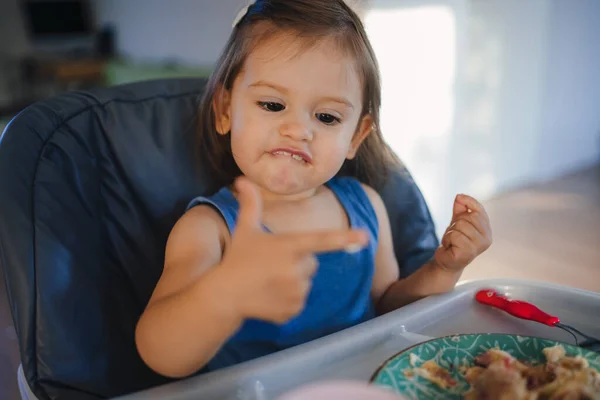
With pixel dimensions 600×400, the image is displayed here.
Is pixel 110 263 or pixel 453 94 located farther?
pixel 453 94

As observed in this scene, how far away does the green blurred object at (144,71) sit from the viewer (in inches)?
161

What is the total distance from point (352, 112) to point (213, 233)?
0.25m

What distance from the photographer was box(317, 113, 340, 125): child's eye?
790mm

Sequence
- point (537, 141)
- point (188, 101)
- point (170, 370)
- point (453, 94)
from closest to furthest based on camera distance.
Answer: point (170, 370) → point (188, 101) → point (453, 94) → point (537, 141)

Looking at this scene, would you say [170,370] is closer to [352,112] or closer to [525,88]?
[352,112]

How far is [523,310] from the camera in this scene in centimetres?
79

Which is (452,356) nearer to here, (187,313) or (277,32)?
(187,313)

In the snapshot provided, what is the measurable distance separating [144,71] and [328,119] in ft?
14.1

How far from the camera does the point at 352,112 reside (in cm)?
82

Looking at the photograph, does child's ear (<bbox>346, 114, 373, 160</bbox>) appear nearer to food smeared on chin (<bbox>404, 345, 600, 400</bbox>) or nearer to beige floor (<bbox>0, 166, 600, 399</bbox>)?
food smeared on chin (<bbox>404, 345, 600, 400</bbox>)

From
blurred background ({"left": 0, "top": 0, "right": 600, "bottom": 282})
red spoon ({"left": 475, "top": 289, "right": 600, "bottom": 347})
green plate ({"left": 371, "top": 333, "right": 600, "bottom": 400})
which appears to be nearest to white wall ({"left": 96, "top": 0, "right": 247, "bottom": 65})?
blurred background ({"left": 0, "top": 0, "right": 600, "bottom": 282})

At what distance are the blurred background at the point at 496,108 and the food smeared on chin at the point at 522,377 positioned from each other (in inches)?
62.1

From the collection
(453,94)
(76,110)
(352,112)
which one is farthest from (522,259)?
(76,110)

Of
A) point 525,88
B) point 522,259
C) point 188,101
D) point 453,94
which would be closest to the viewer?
point 188,101
